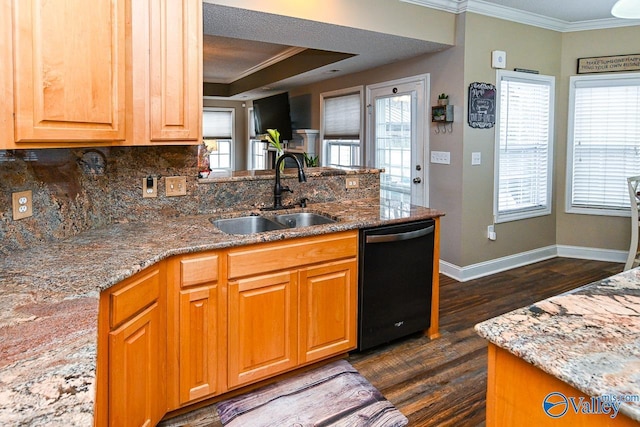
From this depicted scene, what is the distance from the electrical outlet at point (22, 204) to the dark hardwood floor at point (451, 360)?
1899 mm

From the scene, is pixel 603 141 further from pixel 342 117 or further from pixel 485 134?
pixel 342 117

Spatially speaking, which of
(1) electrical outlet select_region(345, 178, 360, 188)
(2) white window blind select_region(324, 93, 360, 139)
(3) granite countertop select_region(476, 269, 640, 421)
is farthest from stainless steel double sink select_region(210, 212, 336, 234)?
(2) white window blind select_region(324, 93, 360, 139)

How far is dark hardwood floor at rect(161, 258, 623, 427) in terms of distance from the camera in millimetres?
2240

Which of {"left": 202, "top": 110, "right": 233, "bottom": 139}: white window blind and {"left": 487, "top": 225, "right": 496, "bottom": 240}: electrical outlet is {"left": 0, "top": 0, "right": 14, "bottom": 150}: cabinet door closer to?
{"left": 487, "top": 225, "right": 496, "bottom": 240}: electrical outlet

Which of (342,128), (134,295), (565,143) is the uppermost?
(342,128)

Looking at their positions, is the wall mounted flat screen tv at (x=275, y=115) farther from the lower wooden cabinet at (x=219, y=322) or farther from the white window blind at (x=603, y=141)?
the lower wooden cabinet at (x=219, y=322)

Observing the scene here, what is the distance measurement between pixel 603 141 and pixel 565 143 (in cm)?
37

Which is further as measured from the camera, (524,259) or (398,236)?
(524,259)

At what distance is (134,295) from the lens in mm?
1769

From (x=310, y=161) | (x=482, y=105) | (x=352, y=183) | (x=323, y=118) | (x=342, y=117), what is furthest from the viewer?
(x=323, y=118)

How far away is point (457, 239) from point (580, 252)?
5.94ft

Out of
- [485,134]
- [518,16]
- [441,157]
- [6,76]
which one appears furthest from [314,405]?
[518,16]

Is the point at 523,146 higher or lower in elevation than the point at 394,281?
higher

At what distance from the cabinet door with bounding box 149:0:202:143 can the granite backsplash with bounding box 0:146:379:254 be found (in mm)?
461
